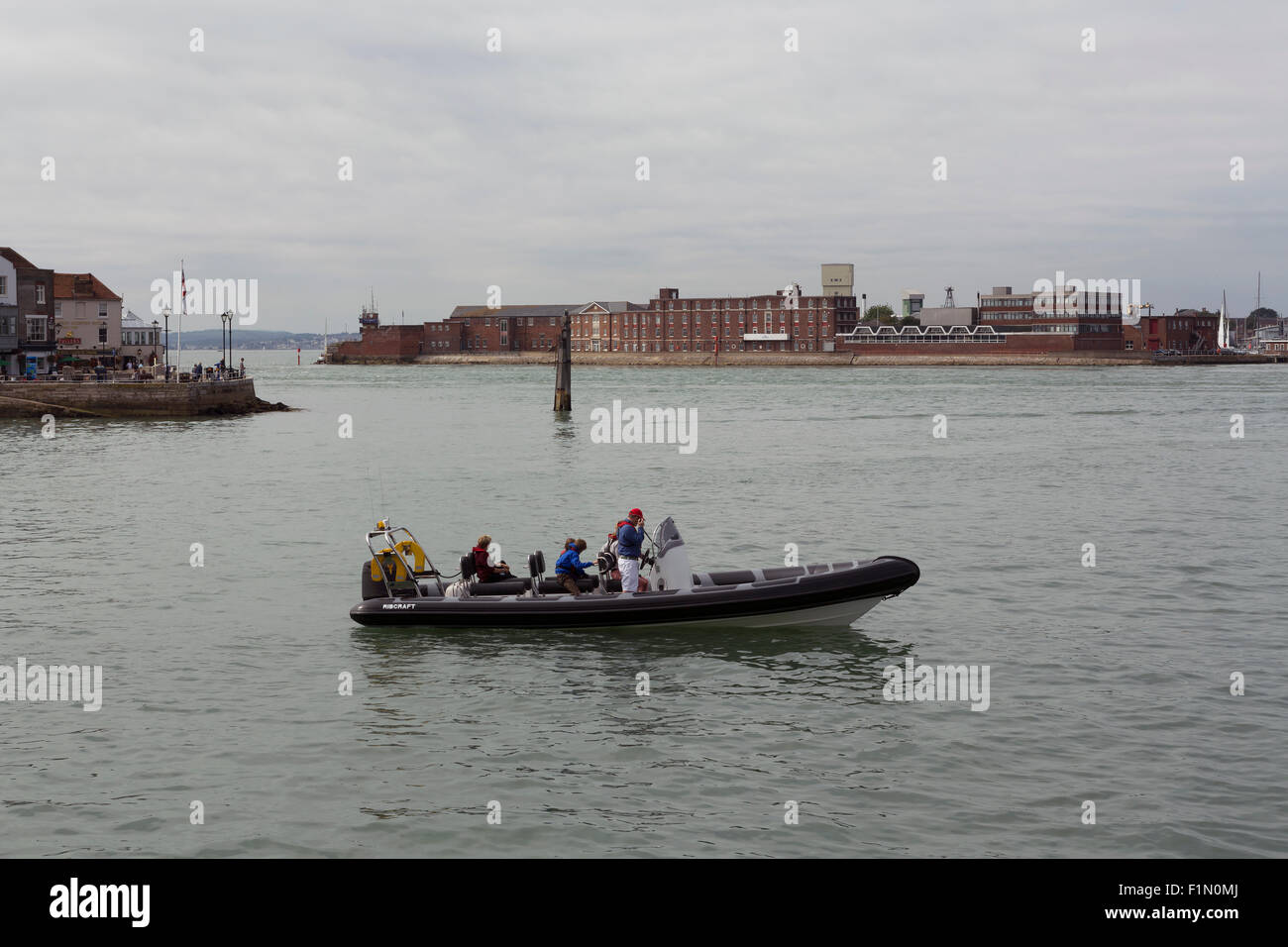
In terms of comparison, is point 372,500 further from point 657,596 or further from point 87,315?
point 87,315

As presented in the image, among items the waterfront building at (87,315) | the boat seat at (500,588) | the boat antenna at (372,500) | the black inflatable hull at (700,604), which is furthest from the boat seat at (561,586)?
the waterfront building at (87,315)

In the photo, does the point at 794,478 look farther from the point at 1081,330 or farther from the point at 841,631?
the point at 1081,330

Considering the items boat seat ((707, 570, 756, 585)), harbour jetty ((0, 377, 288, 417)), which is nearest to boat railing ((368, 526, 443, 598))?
boat seat ((707, 570, 756, 585))

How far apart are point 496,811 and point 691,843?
222cm

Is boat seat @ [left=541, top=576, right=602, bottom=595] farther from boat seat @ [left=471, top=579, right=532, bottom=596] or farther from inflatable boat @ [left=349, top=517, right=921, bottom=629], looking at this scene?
boat seat @ [left=471, top=579, right=532, bottom=596]

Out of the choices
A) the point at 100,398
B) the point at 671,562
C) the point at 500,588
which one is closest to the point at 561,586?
the point at 500,588

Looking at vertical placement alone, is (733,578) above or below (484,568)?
below

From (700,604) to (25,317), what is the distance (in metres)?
86.3

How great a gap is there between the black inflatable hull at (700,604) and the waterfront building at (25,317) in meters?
74.2

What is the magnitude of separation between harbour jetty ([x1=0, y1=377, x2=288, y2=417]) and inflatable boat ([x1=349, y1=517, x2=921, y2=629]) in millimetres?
60688

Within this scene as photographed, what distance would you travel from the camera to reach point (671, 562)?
19.8m

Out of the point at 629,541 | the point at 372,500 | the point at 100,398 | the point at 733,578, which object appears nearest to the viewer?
the point at 629,541
